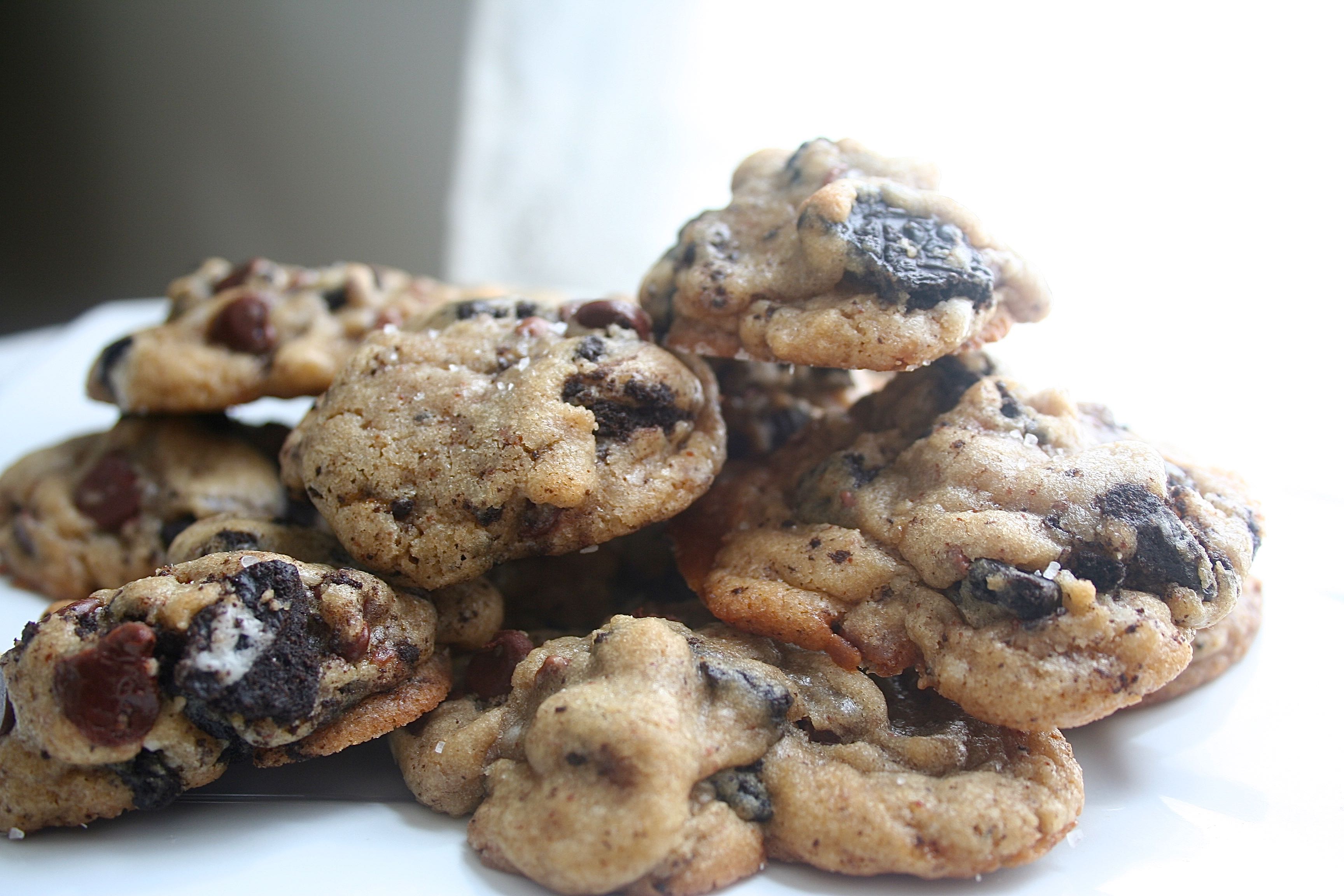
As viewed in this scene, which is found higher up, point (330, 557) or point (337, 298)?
point (337, 298)

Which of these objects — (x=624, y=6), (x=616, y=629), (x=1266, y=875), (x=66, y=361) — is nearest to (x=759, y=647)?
(x=616, y=629)

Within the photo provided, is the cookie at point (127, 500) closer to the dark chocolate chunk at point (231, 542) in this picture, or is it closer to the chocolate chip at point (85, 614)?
the dark chocolate chunk at point (231, 542)

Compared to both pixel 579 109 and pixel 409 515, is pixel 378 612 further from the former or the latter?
pixel 579 109

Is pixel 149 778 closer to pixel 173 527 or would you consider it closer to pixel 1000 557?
pixel 173 527

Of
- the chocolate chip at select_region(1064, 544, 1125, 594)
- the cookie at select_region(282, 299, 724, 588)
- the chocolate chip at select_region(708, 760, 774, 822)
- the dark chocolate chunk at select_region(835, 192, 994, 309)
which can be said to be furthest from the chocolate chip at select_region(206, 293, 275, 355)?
the chocolate chip at select_region(1064, 544, 1125, 594)

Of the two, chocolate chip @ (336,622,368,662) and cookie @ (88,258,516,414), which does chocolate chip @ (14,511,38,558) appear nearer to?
cookie @ (88,258,516,414)

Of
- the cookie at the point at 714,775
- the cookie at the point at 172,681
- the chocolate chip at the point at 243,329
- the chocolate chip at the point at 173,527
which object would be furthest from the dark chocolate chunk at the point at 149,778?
the chocolate chip at the point at 243,329

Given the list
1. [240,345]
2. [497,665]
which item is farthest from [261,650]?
[240,345]
